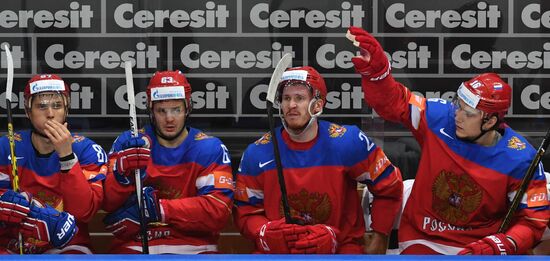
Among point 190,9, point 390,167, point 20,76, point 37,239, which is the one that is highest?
point 190,9

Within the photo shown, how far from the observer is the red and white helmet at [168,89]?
4152 mm

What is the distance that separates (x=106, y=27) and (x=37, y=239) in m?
1.36

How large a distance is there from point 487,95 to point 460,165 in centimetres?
29

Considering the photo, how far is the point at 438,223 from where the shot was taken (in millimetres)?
4078

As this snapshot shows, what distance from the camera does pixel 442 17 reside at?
16.3 feet

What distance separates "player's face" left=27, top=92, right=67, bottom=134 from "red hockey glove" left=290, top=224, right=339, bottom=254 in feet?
3.45

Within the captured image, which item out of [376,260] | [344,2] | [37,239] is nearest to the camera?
[376,260]

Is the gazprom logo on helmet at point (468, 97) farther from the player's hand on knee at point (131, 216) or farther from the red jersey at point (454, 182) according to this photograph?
the player's hand on knee at point (131, 216)

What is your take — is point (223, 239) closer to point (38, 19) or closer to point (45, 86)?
point (45, 86)

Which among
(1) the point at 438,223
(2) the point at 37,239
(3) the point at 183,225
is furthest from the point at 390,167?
(2) the point at 37,239

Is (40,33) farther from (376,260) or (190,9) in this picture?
(376,260)

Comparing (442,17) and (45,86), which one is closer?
(45,86)

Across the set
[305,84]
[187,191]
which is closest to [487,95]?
[305,84]

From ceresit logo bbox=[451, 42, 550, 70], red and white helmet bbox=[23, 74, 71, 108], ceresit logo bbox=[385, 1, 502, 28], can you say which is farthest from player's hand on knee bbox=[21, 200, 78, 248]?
ceresit logo bbox=[451, 42, 550, 70]
